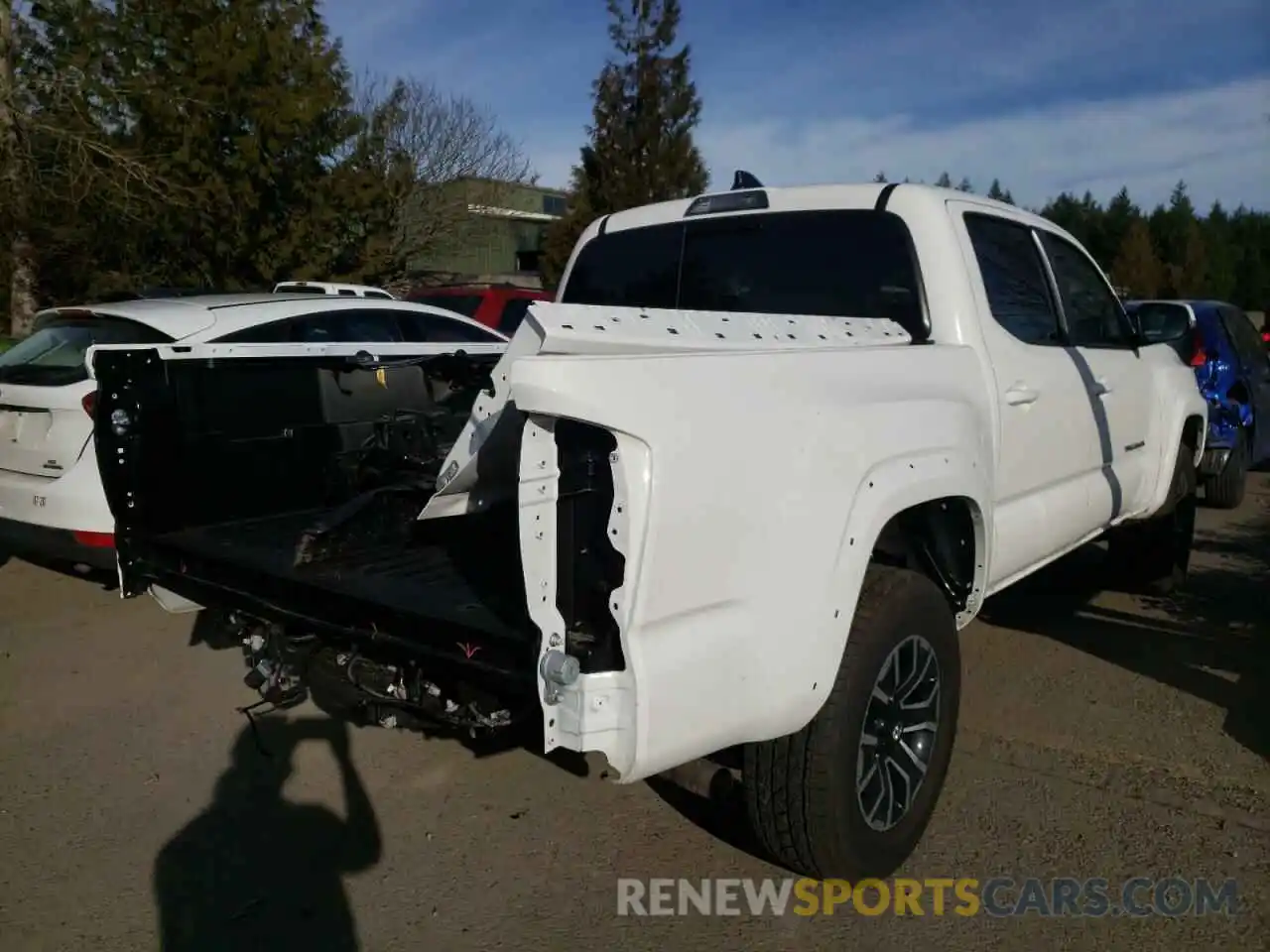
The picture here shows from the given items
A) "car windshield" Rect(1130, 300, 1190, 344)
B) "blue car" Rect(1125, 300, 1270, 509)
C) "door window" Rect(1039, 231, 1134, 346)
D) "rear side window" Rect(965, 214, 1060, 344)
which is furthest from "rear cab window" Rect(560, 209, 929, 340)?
"blue car" Rect(1125, 300, 1270, 509)

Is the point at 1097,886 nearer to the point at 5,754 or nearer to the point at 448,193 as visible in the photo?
the point at 5,754

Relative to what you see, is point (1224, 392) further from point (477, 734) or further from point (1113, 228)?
point (1113, 228)

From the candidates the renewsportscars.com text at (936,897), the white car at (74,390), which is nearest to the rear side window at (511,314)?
the white car at (74,390)

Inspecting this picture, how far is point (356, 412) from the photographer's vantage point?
4.31 meters

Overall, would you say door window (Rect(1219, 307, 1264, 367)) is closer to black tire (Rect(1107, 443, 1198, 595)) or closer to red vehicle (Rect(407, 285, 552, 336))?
black tire (Rect(1107, 443, 1198, 595))

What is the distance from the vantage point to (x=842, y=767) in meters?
2.67

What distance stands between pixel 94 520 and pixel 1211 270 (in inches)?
1978

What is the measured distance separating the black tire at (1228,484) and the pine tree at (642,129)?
Answer: 22.2m

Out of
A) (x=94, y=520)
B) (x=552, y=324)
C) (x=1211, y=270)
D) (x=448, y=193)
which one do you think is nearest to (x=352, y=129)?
(x=448, y=193)

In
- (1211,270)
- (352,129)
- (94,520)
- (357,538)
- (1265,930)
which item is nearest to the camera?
(1265,930)

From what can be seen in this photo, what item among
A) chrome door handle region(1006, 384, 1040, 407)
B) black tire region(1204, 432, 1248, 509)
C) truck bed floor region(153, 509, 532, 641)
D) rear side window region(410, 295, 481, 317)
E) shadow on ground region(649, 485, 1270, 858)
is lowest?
shadow on ground region(649, 485, 1270, 858)

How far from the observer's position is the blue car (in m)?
8.43

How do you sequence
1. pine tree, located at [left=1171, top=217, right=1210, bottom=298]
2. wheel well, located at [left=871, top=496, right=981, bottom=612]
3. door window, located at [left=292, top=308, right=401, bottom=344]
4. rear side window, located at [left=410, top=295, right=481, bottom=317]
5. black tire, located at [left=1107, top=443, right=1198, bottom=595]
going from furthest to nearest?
1. pine tree, located at [left=1171, top=217, right=1210, bottom=298]
2. rear side window, located at [left=410, top=295, right=481, bottom=317]
3. door window, located at [left=292, top=308, right=401, bottom=344]
4. black tire, located at [left=1107, top=443, right=1198, bottom=595]
5. wheel well, located at [left=871, top=496, right=981, bottom=612]

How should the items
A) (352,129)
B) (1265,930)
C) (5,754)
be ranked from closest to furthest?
(1265,930)
(5,754)
(352,129)
